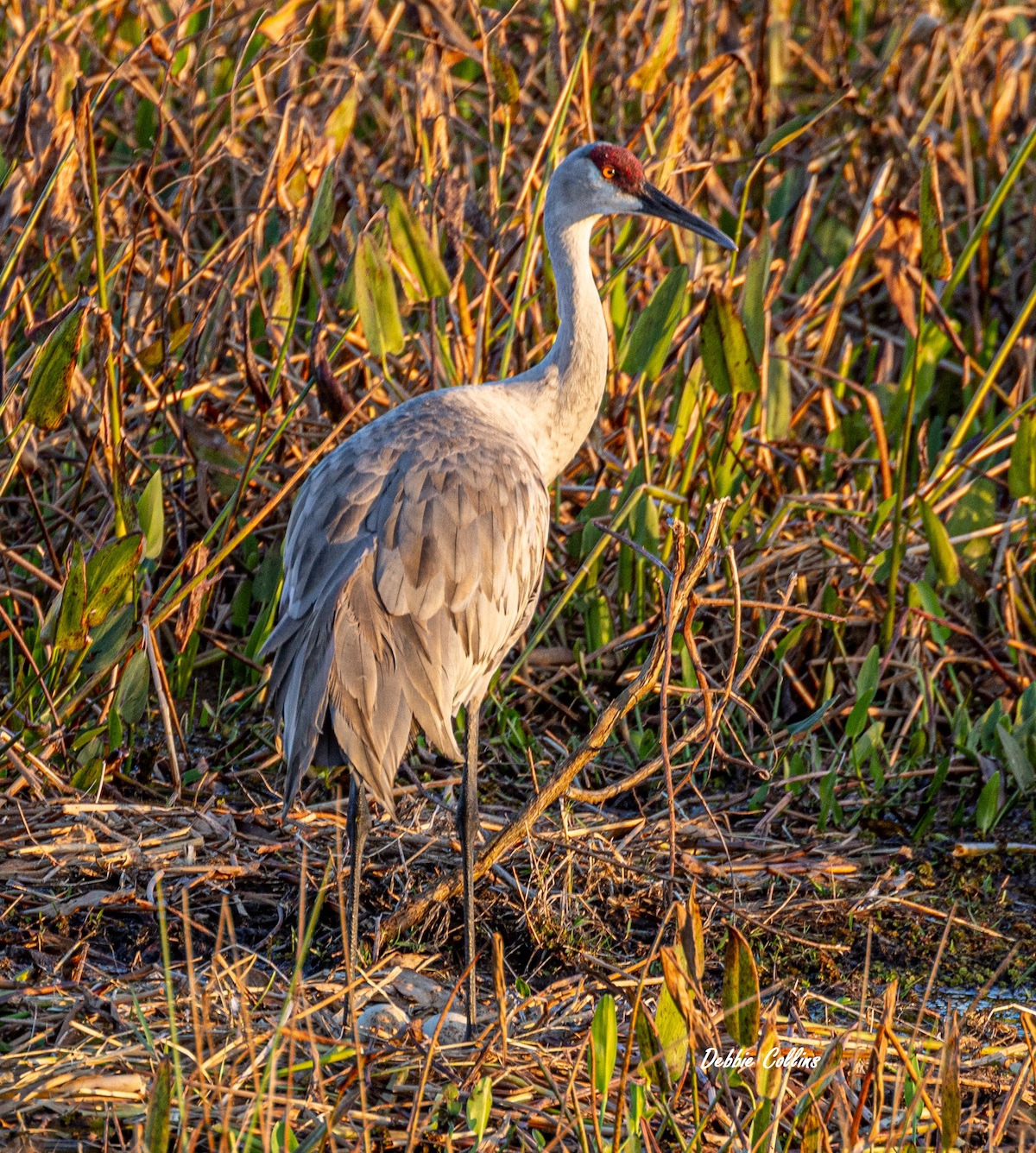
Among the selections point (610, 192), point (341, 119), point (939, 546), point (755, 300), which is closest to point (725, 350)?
point (755, 300)

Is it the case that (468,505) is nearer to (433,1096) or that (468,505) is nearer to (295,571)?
(295,571)

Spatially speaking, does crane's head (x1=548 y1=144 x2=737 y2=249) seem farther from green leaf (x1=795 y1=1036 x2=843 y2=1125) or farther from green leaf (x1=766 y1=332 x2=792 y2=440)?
green leaf (x1=795 y1=1036 x2=843 y2=1125)

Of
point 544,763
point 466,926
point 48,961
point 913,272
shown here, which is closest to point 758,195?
point 913,272

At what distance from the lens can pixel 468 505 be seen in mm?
3479

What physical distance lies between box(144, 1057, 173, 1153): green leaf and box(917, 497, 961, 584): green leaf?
9.03ft

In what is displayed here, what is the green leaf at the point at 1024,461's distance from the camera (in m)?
4.28

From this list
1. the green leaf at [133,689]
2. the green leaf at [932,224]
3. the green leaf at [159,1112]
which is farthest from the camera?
the green leaf at [932,224]

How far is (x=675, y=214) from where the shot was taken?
162 inches

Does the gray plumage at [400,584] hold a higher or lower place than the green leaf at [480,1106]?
higher

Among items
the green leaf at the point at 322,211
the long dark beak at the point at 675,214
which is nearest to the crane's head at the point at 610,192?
the long dark beak at the point at 675,214

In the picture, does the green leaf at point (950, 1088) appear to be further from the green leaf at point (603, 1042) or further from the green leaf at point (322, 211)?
the green leaf at point (322, 211)

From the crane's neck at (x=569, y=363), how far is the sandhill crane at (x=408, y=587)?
2cm

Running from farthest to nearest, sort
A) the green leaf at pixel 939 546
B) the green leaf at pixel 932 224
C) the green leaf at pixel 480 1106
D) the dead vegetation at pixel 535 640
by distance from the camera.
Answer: the green leaf at pixel 939 546 < the green leaf at pixel 932 224 < the dead vegetation at pixel 535 640 < the green leaf at pixel 480 1106
